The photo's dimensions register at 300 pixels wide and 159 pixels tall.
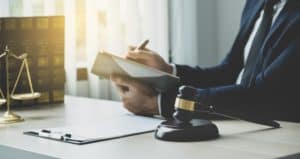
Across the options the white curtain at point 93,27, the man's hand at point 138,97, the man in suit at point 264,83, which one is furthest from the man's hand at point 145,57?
the white curtain at point 93,27

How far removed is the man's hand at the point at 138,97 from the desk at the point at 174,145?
106 mm

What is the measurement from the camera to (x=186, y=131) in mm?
1365

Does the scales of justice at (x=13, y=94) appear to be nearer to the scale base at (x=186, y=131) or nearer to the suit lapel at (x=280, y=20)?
the scale base at (x=186, y=131)

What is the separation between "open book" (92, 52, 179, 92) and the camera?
1639 millimetres

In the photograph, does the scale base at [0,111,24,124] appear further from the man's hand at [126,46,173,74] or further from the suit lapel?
the suit lapel

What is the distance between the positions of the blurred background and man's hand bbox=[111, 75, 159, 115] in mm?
845

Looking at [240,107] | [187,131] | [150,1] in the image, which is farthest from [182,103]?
[150,1]

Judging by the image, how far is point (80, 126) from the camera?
5.18 feet

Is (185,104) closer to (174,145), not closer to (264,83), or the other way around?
(174,145)

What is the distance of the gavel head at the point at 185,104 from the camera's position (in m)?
1.38

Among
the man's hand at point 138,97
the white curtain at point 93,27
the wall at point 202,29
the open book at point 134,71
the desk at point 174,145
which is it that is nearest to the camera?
the desk at point 174,145

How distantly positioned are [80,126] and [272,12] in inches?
27.2

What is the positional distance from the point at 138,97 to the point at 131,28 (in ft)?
3.59

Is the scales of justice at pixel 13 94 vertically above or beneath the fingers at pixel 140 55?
beneath
